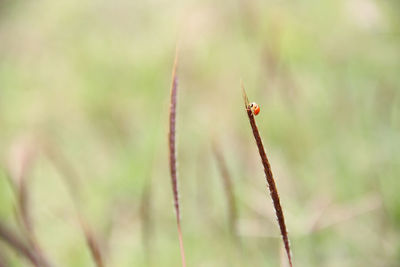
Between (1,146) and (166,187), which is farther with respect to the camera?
(1,146)

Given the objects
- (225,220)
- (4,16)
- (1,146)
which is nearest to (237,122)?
(225,220)

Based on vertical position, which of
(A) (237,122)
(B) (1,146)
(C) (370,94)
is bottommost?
(B) (1,146)

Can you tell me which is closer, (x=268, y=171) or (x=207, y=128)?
(x=268, y=171)

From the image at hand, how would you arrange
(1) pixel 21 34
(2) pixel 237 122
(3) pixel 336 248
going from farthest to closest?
(1) pixel 21 34 < (2) pixel 237 122 < (3) pixel 336 248

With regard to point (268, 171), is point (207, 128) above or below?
above

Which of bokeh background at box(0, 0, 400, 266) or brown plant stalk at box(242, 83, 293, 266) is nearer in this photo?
brown plant stalk at box(242, 83, 293, 266)

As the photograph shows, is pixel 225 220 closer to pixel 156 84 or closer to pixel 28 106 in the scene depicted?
pixel 156 84

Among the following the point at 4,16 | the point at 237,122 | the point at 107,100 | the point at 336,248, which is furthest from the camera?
the point at 4,16

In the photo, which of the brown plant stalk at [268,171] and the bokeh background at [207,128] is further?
the bokeh background at [207,128]
